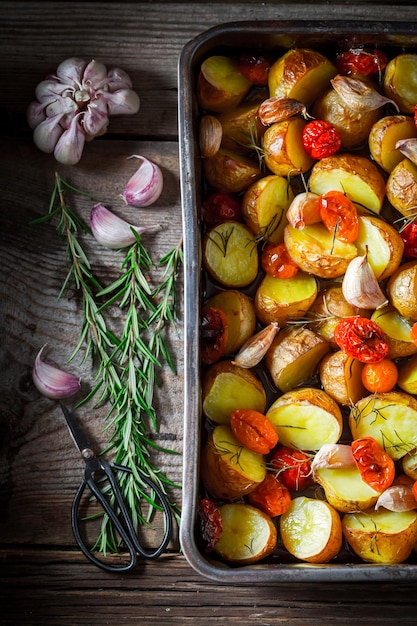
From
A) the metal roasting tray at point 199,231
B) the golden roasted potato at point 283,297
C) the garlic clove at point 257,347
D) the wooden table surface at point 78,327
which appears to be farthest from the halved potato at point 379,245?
the wooden table surface at point 78,327

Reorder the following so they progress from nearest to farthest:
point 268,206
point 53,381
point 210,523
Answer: point 210,523
point 268,206
point 53,381

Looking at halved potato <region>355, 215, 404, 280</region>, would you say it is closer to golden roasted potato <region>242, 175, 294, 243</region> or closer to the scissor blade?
golden roasted potato <region>242, 175, 294, 243</region>

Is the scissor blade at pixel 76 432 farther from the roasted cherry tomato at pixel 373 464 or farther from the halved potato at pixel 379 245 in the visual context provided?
the halved potato at pixel 379 245

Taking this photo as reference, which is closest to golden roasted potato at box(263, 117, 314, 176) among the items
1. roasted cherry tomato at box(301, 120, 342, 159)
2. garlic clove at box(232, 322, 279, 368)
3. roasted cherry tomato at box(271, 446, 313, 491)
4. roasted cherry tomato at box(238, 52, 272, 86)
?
roasted cherry tomato at box(301, 120, 342, 159)

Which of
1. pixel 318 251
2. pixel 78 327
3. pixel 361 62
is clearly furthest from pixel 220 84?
pixel 78 327

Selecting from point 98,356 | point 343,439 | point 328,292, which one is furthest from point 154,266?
point 343,439

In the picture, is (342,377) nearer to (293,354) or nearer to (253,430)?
(293,354)
